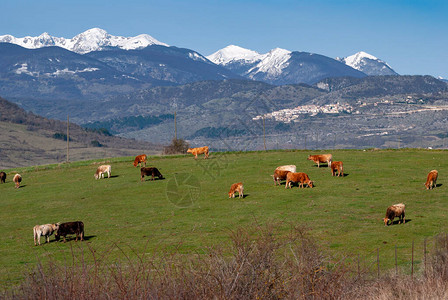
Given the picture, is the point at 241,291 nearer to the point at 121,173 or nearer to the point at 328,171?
the point at 328,171

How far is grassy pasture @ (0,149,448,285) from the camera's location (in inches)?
931

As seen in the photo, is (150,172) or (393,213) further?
(150,172)

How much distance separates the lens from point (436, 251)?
17.0m

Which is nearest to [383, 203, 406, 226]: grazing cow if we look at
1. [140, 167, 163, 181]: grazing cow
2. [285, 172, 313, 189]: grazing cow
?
[285, 172, 313, 189]: grazing cow

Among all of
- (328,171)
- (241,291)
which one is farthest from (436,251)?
(328,171)

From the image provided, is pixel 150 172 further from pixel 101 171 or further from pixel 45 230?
pixel 45 230

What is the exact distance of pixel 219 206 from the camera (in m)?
32.8

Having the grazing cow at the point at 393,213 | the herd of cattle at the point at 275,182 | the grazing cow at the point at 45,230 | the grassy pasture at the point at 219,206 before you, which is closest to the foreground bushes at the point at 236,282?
the grassy pasture at the point at 219,206

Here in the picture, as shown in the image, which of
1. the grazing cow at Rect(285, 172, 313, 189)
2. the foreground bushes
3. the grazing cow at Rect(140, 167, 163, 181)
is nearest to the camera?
the foreground bushes

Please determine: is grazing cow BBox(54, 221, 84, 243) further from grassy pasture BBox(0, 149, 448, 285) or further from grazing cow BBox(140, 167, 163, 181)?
grazing cow BBox(140, 167, 163, 181)

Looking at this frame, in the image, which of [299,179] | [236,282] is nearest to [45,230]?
[299,179]

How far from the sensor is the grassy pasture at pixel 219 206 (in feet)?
77.6

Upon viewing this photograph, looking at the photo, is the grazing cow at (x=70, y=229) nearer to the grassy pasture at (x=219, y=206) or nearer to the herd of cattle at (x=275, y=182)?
the herd of cattle at (x=275, y=182)

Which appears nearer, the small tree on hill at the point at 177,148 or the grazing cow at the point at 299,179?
the grazing cow at the point at 299,179
